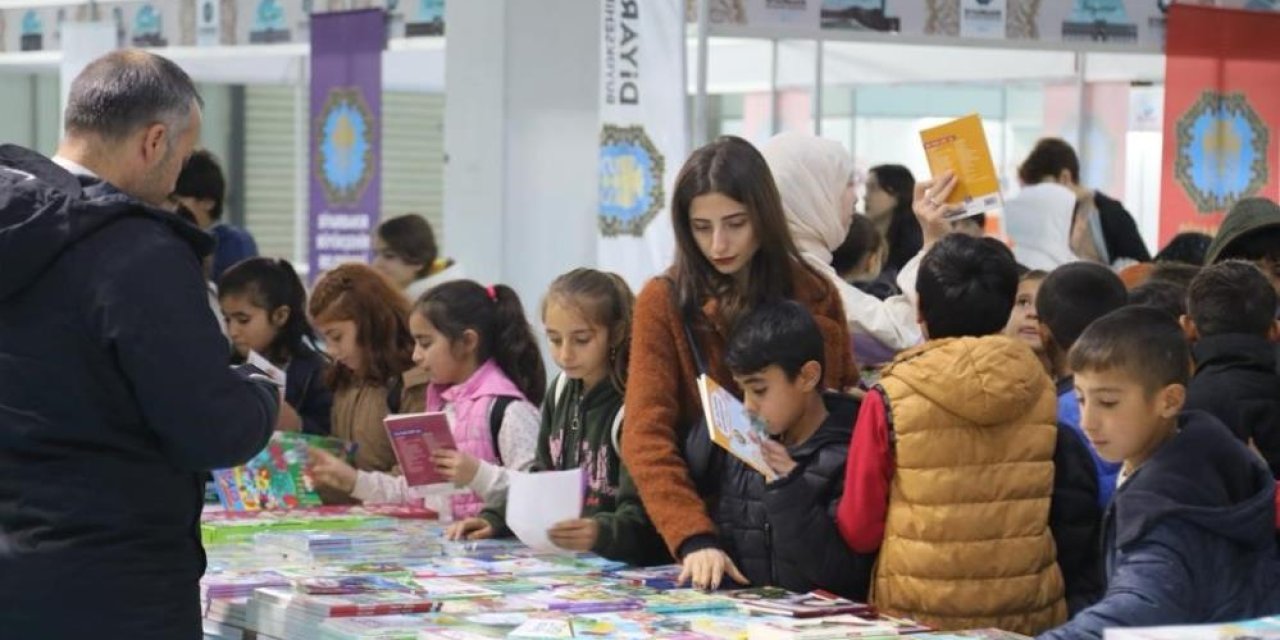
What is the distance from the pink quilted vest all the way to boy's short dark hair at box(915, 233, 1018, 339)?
1.38m

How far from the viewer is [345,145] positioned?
10.5 metres

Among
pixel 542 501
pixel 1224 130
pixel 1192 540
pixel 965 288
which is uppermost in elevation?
pixel 1224 130

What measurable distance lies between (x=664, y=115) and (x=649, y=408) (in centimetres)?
394

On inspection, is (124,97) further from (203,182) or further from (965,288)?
(203,182)

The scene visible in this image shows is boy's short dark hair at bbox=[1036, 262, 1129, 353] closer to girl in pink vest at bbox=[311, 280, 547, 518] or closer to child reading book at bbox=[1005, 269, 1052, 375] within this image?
child reading book at bbox=[1005, 269, 1052, 375]

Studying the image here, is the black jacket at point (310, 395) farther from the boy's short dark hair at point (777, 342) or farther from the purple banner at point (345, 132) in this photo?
the purple banner at point (345, 132)

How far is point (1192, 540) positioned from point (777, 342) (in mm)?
879

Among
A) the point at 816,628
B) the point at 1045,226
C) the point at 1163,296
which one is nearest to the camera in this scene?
the point at 816,628

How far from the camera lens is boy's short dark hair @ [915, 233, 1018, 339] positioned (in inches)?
155

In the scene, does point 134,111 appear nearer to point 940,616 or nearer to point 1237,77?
point 940,616

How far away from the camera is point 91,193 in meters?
3.15

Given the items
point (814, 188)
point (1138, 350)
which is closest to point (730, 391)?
point (814, 188)

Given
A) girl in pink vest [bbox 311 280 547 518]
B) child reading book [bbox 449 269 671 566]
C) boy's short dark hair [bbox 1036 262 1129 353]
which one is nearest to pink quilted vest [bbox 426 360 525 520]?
girl in pink vest [bbox 311 280 547 518]

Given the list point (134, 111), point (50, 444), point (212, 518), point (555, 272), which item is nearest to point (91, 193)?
point (134, 111)
